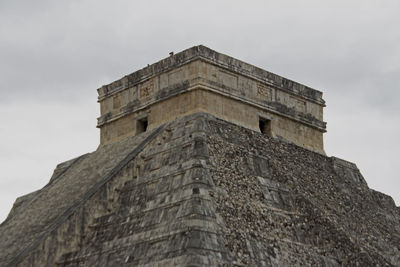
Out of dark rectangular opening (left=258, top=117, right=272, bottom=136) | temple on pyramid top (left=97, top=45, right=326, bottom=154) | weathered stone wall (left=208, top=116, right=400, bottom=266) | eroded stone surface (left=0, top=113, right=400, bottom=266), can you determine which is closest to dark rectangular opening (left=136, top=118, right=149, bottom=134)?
temple on pyramid top (left=97, top=45, right=326, bottom=154)

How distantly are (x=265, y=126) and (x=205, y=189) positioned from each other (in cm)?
536

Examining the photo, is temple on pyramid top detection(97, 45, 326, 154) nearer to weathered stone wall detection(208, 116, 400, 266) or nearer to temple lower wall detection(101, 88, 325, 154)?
temple lower wall detection(101, 88, 325, 154)

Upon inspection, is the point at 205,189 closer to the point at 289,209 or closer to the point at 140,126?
the point at 289,209

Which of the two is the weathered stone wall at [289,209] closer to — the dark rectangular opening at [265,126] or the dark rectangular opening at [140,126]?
the dark rectangular opening at [265,126]

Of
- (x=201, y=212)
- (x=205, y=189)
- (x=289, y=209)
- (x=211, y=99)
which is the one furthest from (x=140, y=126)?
(x=201, y=212)

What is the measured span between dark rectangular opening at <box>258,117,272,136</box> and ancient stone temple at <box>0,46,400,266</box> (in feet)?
0.10

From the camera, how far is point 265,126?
26.6 meters

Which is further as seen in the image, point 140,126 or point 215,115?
point 140,126

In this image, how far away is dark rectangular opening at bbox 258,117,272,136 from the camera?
86.9 feet

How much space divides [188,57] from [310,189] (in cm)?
445

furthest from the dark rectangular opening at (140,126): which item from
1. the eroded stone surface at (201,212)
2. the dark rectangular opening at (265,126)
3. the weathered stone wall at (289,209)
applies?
the dark rectangular opening at (265,126)

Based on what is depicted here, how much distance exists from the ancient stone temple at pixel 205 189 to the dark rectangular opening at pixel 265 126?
3 centimetres

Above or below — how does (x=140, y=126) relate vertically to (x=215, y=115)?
above

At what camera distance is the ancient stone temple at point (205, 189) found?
2144 cm
